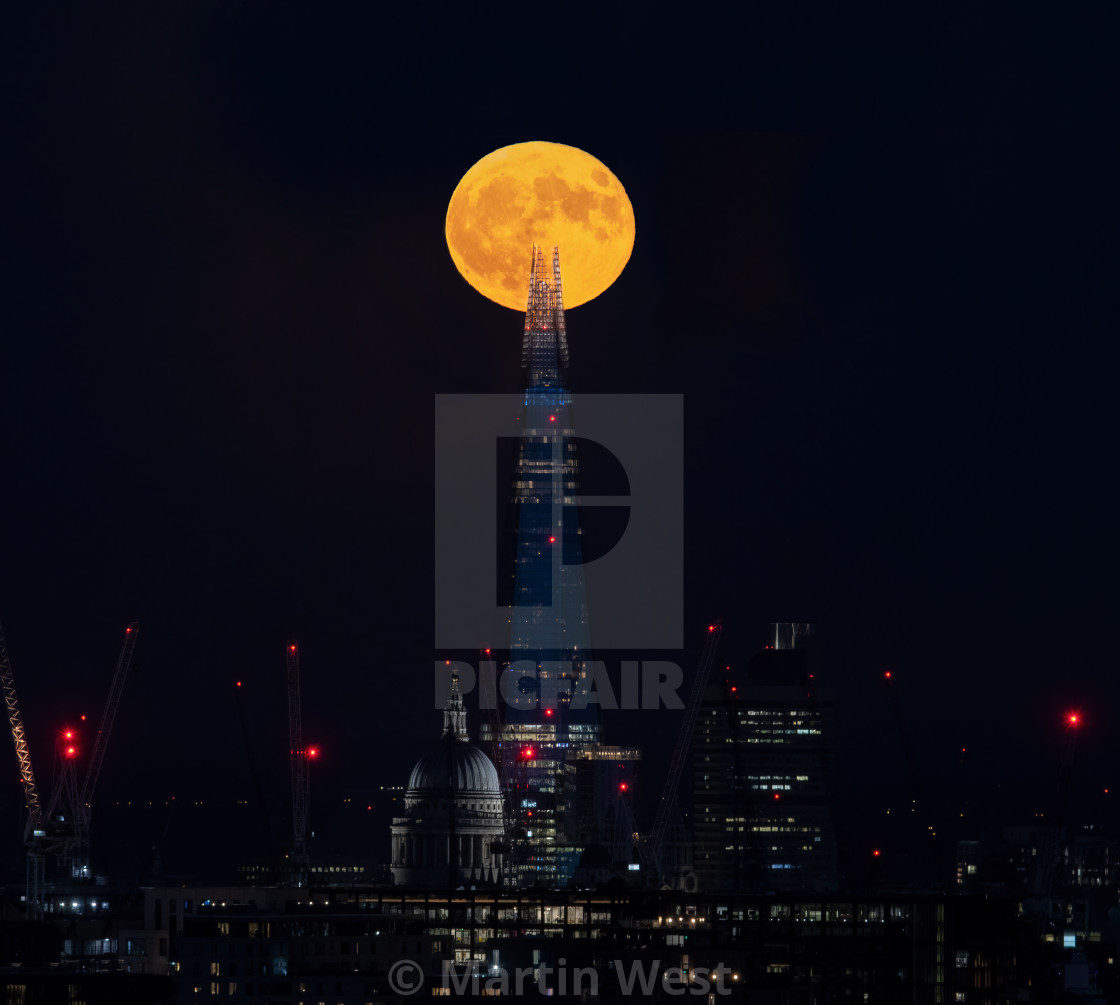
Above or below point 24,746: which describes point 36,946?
below

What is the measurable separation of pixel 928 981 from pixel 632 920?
16312mm

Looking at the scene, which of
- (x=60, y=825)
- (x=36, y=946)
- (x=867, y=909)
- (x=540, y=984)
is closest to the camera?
(x=540, y=984)

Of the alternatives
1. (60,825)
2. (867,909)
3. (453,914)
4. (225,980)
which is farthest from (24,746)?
(225,980)

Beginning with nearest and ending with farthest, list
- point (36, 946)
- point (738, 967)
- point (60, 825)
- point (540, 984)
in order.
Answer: point (540, 984) → point (738, 967) → point (36, 946) → point (60, 825)

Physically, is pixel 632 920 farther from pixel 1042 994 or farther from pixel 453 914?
pixel 1042 994

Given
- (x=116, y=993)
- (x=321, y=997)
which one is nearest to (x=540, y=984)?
(x=321, y=997)

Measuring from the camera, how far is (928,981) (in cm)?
14325

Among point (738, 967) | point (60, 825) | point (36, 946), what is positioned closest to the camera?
point (738, 967)

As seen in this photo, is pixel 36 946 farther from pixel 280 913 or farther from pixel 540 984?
pixel 540 984

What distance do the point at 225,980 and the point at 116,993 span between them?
5.03 meters

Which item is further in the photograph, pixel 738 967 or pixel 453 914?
pixel 453 914

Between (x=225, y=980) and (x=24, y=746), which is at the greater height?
(x=24, y=746)

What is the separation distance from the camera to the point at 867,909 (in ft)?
494

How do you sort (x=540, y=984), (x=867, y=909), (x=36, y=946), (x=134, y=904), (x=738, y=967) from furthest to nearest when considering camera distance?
(x=134, y=904)
(x=867, y=909)
(x=36, y=946)
(x=738, y=967)
(x=540, y=984)
